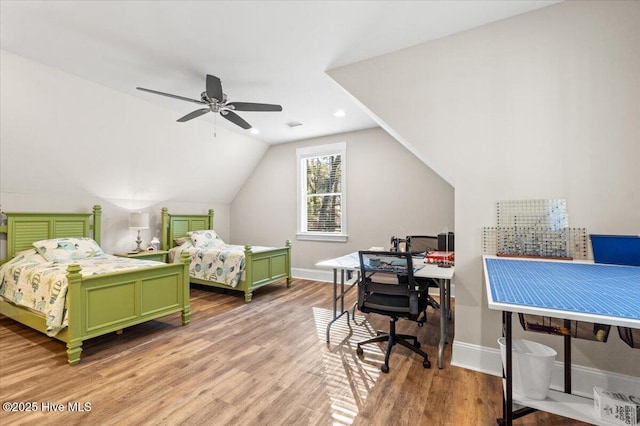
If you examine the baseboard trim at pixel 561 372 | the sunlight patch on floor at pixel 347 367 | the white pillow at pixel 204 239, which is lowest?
the sunlight patch on floor at pixel 347 367

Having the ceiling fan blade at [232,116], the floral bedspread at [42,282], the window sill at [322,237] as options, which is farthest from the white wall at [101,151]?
the window sill at [322,237]

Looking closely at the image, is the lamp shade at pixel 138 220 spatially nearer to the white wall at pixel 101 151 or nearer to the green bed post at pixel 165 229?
the white wall at pixel 101 151

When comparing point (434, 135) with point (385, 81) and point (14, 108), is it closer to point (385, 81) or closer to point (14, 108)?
point (385, 81)

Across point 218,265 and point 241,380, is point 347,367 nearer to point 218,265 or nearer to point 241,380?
point 241,380

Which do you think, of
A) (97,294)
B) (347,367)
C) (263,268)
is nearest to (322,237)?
(263,268)

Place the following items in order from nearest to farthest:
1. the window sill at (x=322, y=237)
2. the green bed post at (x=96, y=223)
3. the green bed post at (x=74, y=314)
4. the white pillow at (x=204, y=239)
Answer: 1. the green bed post at (x=74, y=314)
2. the green bed post at (x=96, y=223)
3. the white pillow at (x=204, y=239)
4. the window sill at (x=322, y=237)

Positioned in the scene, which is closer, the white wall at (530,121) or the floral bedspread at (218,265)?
the white wall at (530,121)

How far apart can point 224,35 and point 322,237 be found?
12.0ft

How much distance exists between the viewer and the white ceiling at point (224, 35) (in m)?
2.11

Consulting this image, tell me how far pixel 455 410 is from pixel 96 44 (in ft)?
13.1

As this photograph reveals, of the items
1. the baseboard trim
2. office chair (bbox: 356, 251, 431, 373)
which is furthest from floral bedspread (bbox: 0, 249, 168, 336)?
the baseboard trim

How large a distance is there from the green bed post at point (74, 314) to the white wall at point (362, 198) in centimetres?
361

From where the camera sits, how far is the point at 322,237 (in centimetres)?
539

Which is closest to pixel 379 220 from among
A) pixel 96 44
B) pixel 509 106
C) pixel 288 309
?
pixel 288 309
